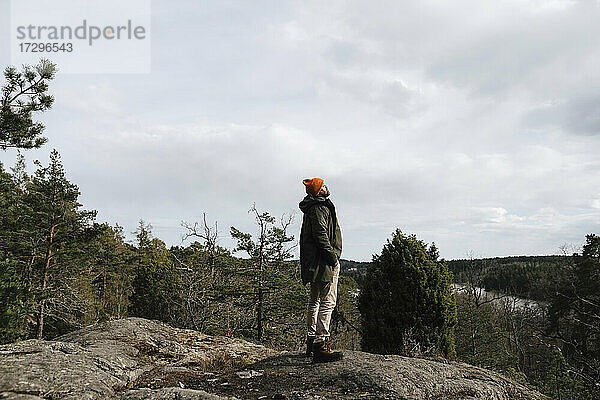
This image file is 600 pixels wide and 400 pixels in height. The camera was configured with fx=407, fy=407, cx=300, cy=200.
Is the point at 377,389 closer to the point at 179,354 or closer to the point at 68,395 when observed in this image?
the point at 68,395

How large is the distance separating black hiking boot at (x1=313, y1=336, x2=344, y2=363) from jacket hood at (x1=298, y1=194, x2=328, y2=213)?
1820 millimetres

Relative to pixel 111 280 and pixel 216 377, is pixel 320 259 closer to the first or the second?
pixel 216 377

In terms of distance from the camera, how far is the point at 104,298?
3000 cm

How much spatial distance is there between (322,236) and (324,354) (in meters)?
1.54

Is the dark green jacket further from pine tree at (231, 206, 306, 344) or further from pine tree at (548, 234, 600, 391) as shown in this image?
pine tree at (548, 234, 600, 391)

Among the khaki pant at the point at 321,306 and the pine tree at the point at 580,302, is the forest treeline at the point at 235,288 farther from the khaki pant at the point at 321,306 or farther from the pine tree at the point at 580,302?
the khaki pant at the point at 321,306

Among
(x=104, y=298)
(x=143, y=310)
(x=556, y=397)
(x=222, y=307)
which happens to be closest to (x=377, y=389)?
(x=556, y=397)

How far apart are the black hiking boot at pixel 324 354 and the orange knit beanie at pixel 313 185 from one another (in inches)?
80.0

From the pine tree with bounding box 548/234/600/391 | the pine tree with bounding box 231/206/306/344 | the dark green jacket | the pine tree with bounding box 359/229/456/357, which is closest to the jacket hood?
the dark green jacket

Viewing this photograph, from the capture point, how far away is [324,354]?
17.5ft

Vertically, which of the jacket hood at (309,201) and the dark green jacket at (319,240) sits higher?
the jacket hood at (309,201)

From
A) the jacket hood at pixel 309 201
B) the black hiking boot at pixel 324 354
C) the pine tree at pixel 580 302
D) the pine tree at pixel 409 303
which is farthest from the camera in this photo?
the pine tree at pixel 580 302

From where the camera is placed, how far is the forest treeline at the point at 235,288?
9.36 metres

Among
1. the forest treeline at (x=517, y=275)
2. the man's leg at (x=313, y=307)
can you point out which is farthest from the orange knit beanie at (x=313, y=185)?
the forest treeline at (x=517, y=275)
